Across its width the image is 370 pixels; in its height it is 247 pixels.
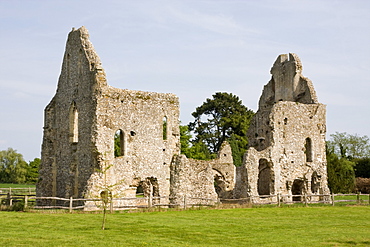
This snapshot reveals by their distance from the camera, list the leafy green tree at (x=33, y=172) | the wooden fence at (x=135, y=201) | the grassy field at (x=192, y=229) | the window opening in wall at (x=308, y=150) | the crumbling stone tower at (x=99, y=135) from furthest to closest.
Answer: the leafy green tree at (x=33, y=172) < the window opening in wall at (x=308, y=150) < the crumbling stone tower at (x=99, y=135) < the wooden fence at (x=135, y=201) < the grassy field at (x=192, y=229)

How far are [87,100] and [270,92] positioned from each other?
14.4 meters

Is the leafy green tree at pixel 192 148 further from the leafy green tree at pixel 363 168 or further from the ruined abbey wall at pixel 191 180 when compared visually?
the ruined abbey wall at pixel 191 180

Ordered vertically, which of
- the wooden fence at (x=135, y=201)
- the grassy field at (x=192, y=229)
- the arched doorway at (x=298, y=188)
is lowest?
the grassy field at (x=192, y=229)

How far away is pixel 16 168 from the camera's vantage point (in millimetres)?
72062

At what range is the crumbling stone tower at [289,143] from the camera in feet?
104

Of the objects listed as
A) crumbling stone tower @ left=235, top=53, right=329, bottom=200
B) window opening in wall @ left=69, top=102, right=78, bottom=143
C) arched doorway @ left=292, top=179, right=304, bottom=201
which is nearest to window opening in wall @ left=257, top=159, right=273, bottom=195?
crumbling stone tower @ left=235, top=53, right=329, bottom=200

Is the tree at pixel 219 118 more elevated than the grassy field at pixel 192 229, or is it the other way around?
the tree at pixel 219 118

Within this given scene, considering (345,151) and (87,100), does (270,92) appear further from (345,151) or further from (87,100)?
(345,151)

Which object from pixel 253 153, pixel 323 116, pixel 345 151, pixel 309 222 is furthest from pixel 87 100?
pixel 345 151

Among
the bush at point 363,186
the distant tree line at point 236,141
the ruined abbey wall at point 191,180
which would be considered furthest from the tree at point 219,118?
the ruined abbey wall at point 191,180

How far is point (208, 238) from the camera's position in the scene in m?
16.6

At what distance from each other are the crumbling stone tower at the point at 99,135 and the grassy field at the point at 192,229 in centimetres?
344

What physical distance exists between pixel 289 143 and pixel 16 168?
48.9 meters

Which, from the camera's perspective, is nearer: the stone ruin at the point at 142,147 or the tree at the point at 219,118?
the stone ruin at the point at 142,147
